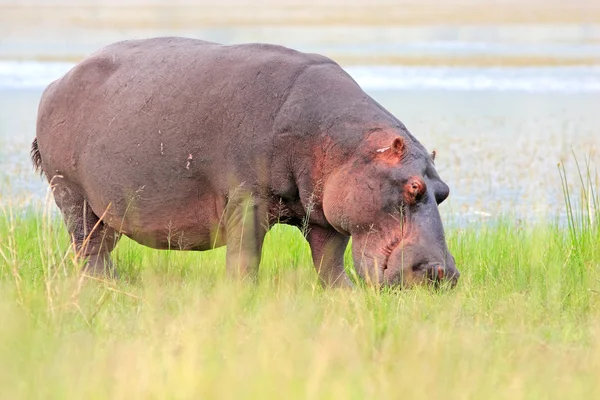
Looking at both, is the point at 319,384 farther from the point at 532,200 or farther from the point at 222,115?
the point at 532,200

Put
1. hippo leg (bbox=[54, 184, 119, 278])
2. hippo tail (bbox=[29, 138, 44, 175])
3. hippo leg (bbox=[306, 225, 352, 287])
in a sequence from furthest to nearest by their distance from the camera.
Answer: hippo tail (bbox=[29, 138, 44, 175]), hippo leg (bbox=[54, 184, 119, 278]), hippo leg (bbox=[306, 225, 352, 287])

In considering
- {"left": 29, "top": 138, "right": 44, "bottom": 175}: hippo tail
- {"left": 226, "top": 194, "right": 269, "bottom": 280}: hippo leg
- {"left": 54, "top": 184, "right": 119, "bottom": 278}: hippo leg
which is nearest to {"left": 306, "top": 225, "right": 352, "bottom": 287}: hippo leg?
{"left": 226, "top": 194, "right": 269, "bottom": 280}: hippo leg

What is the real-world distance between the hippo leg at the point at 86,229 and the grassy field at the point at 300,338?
21.9 inches

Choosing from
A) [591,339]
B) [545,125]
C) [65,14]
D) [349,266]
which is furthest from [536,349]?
[65,14]

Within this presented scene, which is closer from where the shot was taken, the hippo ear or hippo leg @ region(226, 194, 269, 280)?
the hippo ear

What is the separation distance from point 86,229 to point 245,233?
1.36 m

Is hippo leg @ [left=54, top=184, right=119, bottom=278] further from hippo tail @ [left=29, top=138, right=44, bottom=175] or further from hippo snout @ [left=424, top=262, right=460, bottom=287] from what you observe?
hippo snout @ [left=424, top=262, right=460, bottom=287]

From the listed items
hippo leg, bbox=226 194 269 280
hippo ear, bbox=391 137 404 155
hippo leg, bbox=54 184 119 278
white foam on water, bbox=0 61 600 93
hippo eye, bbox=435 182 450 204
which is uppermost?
hippo ear, bbox=391 137 404 155

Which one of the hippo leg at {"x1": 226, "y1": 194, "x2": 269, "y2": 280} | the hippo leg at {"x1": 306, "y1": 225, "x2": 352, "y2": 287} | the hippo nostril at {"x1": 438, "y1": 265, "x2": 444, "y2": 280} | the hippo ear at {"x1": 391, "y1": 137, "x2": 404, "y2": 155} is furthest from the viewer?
the hippo leg at {"x1": 306, "y1": 225, "x2": 352, "y2": 287}

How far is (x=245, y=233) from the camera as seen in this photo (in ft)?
20.3

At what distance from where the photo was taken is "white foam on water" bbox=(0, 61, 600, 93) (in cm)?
1894

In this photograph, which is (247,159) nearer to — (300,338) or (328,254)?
(328,254)

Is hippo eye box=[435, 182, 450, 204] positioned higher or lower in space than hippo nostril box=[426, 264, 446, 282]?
higher

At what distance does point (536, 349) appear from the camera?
4.61 metres
